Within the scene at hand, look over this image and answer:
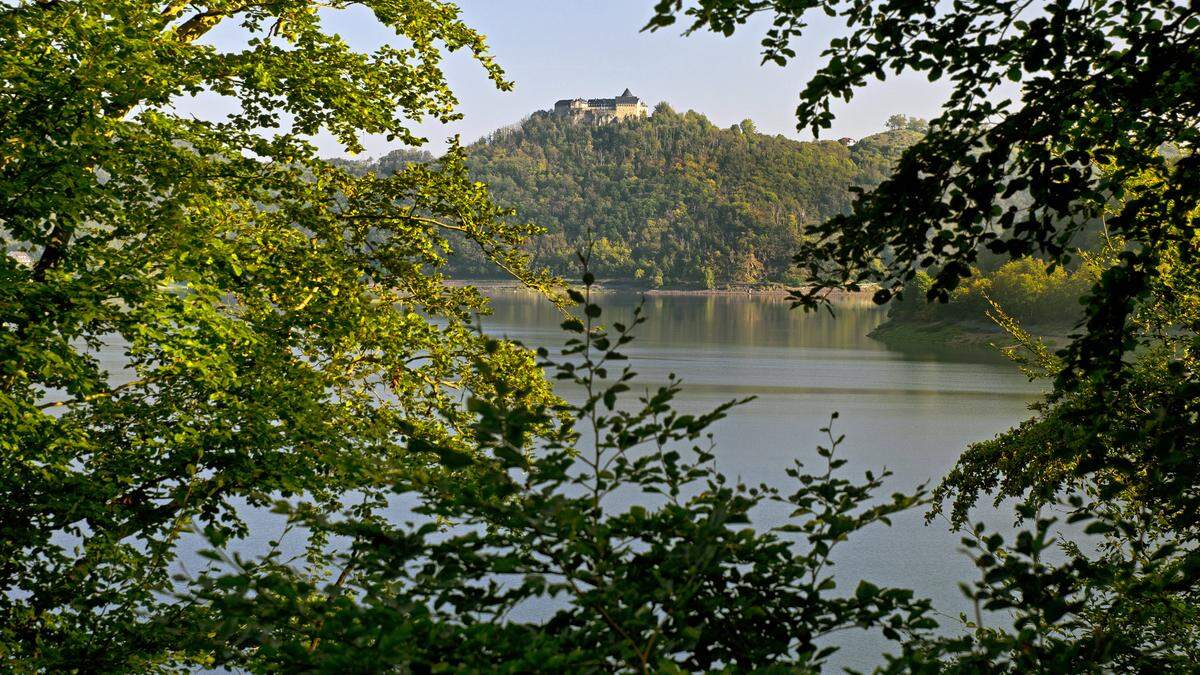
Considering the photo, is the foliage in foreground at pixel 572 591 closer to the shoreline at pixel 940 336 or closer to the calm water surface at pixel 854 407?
the calm water surface at pixel 854 407

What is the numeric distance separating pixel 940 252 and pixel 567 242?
149m

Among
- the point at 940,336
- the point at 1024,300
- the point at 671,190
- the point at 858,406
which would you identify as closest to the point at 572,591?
the point at 858,406

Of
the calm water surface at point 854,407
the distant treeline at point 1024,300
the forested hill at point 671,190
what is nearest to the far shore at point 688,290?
the forested hill at point 671,190

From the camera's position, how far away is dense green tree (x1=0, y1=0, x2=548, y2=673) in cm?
759

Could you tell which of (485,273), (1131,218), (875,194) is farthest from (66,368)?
(485,273)

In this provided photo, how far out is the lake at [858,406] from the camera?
20766 mm

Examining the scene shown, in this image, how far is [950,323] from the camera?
237ft

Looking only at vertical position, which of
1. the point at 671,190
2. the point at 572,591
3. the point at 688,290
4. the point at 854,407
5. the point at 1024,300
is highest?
the point at 671,190

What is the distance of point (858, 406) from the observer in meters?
42.2

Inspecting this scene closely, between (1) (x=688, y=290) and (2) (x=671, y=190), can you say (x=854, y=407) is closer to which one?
(1) (x=688, y=290)

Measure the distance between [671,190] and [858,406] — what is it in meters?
128

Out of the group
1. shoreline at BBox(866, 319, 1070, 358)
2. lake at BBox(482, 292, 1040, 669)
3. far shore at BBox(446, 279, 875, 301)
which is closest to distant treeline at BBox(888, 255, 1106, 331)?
shoreline at BBox(866, 319, 1070, 358)

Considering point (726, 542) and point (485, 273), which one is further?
point (485, 273)

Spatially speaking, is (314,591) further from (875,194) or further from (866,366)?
(866,366)
